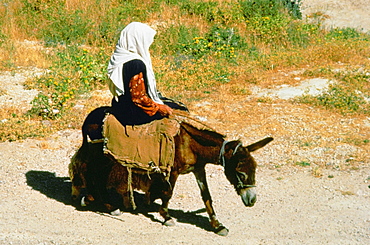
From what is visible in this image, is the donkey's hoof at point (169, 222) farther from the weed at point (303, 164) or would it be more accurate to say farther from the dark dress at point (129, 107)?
the weed at point (303, 164)

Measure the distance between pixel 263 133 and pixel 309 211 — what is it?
9.07 feet

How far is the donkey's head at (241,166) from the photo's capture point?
5.25 metres

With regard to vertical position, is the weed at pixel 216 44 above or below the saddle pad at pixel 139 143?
below

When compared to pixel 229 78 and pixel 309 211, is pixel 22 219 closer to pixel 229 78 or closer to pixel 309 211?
pixel 309 211

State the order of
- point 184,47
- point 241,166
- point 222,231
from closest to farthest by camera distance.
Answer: point 241,166 → point 222,231 → point 184,47

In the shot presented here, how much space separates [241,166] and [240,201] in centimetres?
160

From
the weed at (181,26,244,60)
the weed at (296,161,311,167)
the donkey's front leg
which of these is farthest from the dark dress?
the weed at (181,26,244,60)

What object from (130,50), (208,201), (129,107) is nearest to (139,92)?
(129,107)

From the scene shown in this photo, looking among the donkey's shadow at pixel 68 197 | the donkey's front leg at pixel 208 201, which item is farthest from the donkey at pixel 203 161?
the donkey's shadow at pixel 68 197

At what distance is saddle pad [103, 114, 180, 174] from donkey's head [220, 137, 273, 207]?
591 mm

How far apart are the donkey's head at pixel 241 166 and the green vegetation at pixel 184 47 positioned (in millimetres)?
4321

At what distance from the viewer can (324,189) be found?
23.5 ft

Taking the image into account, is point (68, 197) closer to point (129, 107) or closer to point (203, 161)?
point (129, 107)

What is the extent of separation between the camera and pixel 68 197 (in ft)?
21.6
